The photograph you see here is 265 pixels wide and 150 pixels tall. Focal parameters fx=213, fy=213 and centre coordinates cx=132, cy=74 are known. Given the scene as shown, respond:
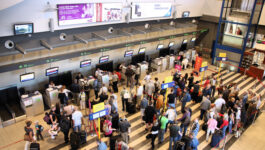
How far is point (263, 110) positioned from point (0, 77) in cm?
1482

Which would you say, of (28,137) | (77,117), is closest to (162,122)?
(77,117)

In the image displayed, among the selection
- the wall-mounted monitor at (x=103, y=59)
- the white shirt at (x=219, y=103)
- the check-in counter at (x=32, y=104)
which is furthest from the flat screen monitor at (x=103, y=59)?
the white shirt at (x=219, y=103)

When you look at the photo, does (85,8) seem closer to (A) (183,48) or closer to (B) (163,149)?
(B) (163,149)

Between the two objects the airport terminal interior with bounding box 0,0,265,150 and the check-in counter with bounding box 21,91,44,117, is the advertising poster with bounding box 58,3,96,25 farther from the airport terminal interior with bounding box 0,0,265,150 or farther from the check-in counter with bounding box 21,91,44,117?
the check-in counter with bounding box 21,91,44,117

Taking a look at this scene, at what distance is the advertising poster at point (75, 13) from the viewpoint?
11109mm

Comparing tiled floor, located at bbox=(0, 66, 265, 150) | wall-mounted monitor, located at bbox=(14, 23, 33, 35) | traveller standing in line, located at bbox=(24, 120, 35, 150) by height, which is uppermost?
wall-mounted monitor, located at bbox=(14, 23, 33, 35)

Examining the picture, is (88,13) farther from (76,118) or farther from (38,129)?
(38,129)

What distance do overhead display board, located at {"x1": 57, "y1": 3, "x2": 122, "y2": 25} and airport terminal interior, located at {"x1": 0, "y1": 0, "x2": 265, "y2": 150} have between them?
5cm

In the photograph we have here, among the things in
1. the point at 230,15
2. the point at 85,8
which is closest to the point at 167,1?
the point at 230,15

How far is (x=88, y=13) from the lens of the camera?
1211 cm

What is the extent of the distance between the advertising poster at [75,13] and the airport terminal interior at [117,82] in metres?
0.05

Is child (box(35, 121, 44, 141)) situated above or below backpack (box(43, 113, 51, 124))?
below

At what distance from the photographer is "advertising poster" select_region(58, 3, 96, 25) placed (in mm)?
11109

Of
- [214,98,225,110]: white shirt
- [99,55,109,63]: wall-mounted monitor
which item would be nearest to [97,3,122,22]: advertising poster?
[99,55,109,63]: wall-mounted monitor
